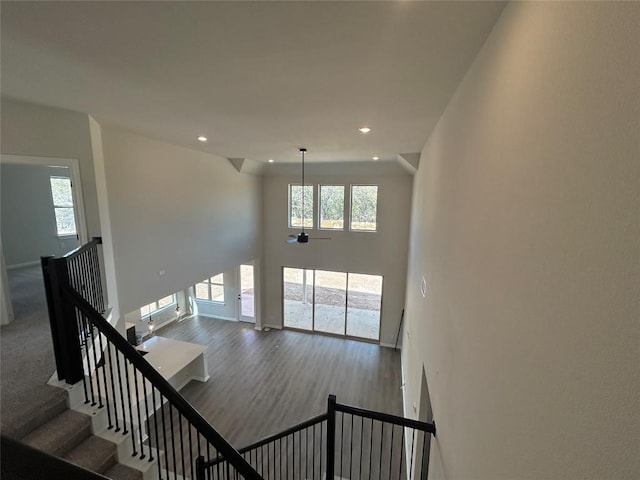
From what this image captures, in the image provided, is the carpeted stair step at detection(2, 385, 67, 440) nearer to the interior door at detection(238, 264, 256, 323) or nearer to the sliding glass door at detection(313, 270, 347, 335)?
the sliding glass door at detection(313, 270, 347, 335)

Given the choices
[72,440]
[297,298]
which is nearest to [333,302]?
[297,298]

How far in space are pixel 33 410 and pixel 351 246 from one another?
728 centimetres

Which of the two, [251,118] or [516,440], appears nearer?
[516,440]

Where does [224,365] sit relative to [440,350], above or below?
below

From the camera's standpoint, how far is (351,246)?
8.51 m

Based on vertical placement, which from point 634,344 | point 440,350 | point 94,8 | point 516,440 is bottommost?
point 440,350

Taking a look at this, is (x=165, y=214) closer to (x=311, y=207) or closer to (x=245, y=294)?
(x=311, y=207)

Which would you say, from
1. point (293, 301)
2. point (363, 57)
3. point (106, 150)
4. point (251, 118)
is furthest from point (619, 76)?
point (293, 301)

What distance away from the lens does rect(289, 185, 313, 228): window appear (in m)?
8.77

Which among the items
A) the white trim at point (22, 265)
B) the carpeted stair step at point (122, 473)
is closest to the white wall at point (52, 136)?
the carpeted stair step at point (122, 473)

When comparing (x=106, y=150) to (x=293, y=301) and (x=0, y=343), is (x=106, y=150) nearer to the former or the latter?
(x=0, y=343)

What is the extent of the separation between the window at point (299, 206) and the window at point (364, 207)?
55.3 inches

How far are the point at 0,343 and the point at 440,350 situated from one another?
4725 mm

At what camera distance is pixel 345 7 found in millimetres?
1485
